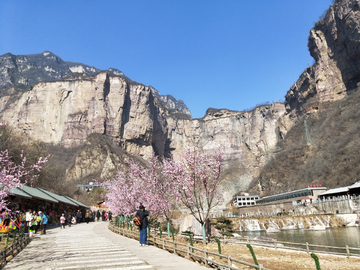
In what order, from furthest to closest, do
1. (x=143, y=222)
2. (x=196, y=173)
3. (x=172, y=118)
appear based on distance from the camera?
(x=172, y=118) < (x=196, y=173) < (x=143, y=222)

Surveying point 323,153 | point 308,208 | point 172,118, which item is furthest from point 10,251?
point 172,118

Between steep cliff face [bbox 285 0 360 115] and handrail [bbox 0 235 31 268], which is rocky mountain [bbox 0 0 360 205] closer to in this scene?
steep cliff face [bbox 285 0 360 115]

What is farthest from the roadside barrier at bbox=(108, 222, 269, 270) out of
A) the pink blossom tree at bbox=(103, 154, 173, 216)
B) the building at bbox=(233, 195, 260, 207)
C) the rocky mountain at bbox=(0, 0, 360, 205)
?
the building at bbox=(233, 195, 260, 207)

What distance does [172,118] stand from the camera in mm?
199375

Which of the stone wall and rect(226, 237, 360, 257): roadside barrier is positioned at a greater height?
the stone wall

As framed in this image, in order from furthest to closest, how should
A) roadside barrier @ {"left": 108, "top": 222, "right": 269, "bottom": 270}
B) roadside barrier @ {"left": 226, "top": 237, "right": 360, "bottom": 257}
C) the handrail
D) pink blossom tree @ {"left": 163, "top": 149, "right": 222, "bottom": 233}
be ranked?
pink blossom tree @ {"left": 163, "top": 149, "right": 222, "bottom": 233}, roadside barrier @ {"left": 226, "top": 237, "right": 360, "bottom": 257}, the handrail, roadside barrier @ {"left": 108, "top": 222, "right": 269, "bottom": 270}

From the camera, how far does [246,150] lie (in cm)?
17100

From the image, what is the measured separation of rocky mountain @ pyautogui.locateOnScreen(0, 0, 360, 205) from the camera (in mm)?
96625

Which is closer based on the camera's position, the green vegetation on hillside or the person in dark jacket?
the person in dark jacket

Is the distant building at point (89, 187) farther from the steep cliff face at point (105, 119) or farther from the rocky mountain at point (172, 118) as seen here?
the steep cliff face at point (105, 119)

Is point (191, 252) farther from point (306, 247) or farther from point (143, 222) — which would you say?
point (306, 247)

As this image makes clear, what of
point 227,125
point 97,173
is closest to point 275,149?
point 227,125

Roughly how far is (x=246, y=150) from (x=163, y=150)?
171 feet

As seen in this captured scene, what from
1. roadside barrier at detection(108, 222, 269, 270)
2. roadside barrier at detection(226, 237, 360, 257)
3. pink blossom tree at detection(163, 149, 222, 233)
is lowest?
roadside barrier at detection(226, 237, 360, 257)
